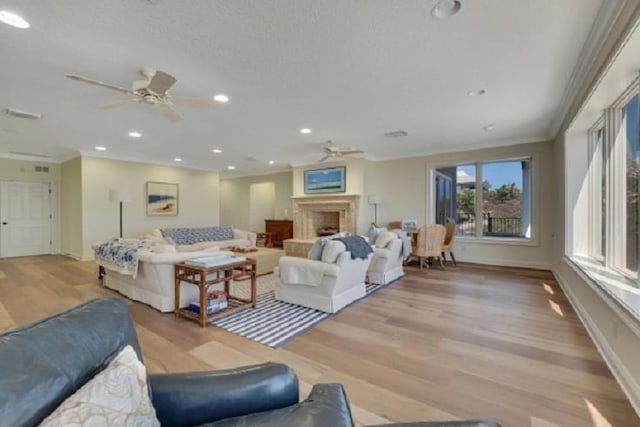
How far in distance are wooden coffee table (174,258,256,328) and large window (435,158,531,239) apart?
521 cm

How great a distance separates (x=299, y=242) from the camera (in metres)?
7.20

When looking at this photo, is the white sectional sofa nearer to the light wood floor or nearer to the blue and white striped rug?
the light wood floor

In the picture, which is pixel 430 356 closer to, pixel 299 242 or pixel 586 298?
pixel 586 298

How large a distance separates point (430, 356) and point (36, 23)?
4003 mm

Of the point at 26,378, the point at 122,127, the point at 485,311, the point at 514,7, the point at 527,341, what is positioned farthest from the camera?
the point at 122,127


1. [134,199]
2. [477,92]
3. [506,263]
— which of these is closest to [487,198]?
[506,263]

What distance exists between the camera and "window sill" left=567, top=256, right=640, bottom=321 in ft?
6.64

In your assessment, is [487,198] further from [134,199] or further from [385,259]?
[134,199]

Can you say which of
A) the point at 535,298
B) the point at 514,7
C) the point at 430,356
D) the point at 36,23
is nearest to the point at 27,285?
the point at 36,23

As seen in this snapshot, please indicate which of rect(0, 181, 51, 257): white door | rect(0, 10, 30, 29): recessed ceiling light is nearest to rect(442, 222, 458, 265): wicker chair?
rect(0, 10, 30, 29): recessed ceiling light

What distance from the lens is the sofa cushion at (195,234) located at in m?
6.42

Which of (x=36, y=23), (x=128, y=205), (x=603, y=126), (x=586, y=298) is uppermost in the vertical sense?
(x=36, y=23)

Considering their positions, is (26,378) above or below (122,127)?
below

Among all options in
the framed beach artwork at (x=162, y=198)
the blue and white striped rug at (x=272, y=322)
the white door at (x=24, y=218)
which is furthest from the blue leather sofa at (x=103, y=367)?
the white door at (x=24, y=218)
